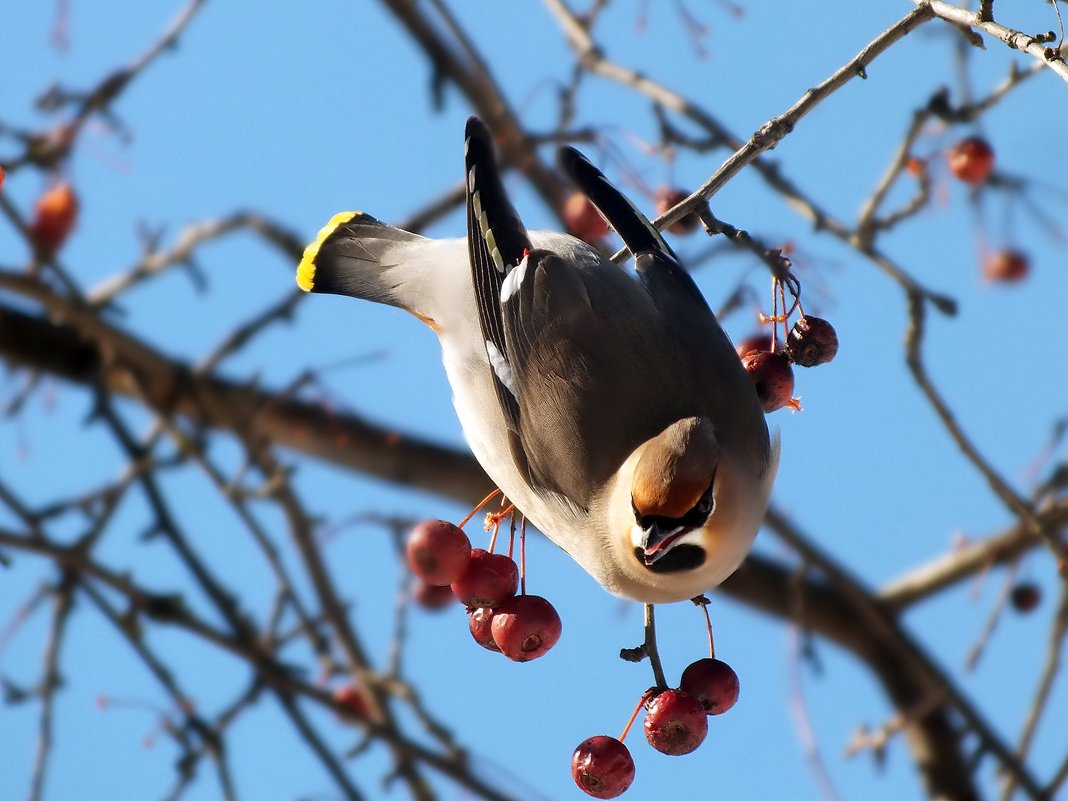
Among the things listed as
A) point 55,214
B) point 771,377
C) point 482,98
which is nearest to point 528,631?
point 771,377

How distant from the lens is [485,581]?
2.75 m

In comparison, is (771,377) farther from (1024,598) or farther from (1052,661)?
(1024,598)

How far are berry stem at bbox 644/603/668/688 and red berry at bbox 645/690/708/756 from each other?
48mm

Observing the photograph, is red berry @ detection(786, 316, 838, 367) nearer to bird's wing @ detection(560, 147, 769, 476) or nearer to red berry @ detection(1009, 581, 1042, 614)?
bird's wing @ detection(560, 147, 769, 476)

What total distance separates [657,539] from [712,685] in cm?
34

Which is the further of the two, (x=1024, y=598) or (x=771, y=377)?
(x=1024, y=598)

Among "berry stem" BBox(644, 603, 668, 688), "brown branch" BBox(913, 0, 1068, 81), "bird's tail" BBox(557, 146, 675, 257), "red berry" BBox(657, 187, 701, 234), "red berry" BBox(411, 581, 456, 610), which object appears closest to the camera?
"brown branch" BBox(913, 0, 1068, 81)

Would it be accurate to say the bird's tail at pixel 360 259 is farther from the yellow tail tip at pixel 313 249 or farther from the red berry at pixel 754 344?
the red berry at pixel 754 344

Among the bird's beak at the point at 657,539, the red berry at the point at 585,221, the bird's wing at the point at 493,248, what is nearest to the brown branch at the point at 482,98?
the red berry at the point at 585,221

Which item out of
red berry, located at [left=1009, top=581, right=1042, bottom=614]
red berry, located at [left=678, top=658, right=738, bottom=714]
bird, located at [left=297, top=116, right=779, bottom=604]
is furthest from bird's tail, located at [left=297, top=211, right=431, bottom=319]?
red berry, located at [left=1009, top=581, right=1042, bottom=614]

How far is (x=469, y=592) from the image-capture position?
2.76 meters

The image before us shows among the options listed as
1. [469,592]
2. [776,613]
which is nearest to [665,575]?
[469,592]

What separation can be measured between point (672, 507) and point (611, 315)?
1.64 feet

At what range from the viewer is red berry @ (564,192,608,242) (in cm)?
404
